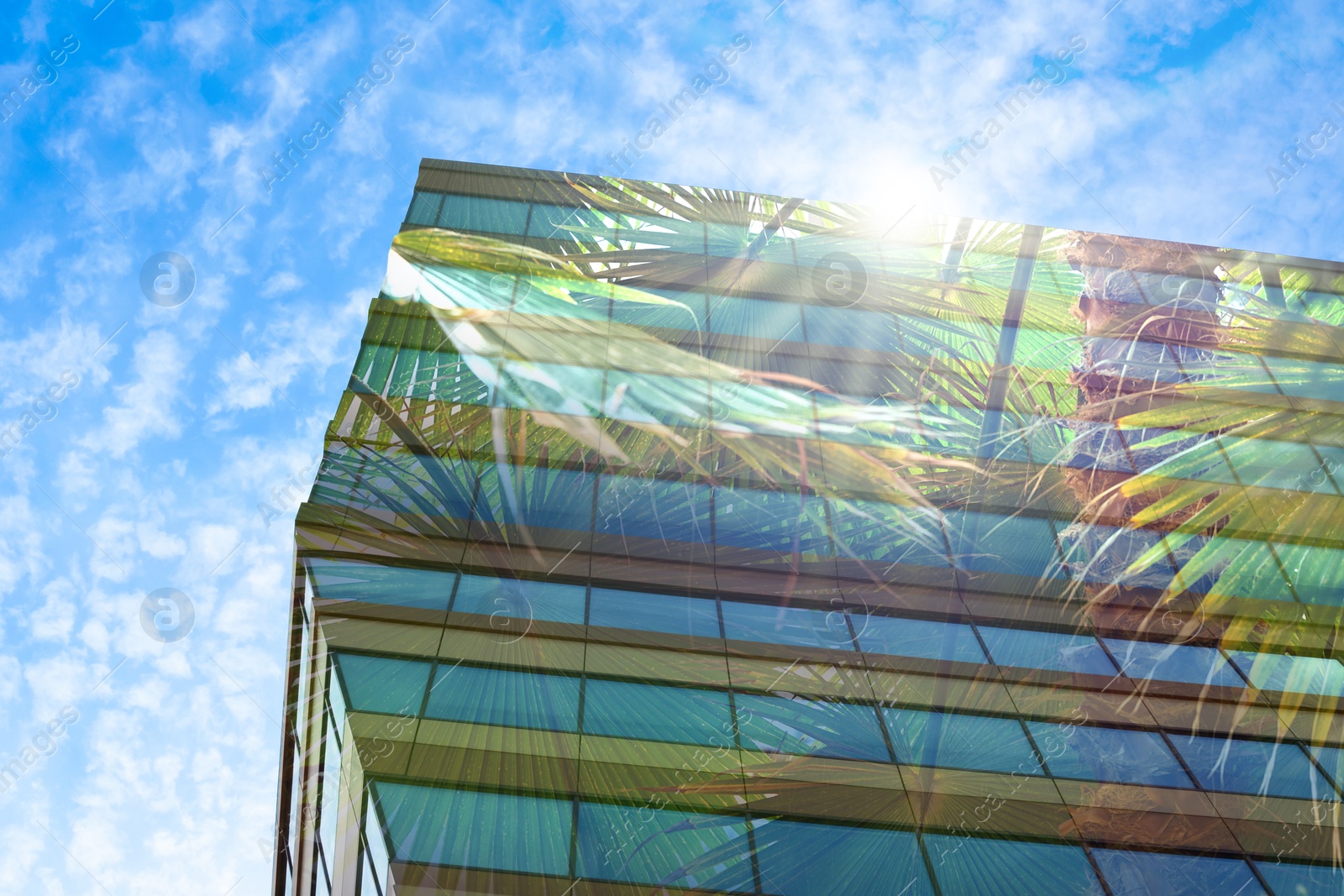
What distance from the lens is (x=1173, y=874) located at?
17.0ft

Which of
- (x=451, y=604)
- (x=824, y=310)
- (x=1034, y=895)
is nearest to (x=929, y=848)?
(x=1034, y=895)

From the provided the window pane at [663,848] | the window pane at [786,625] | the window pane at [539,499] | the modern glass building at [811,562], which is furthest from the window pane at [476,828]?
the window pane at [539,499]

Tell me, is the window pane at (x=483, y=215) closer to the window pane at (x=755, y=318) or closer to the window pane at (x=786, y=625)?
the window pane at (x=755, y=318)

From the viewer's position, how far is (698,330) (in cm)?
959

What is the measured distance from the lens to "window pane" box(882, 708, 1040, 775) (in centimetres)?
576

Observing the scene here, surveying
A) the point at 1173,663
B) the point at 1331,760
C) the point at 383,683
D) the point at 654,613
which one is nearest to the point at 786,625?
the point at 654,613

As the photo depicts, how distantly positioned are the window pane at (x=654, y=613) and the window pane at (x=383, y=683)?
1.37 metres

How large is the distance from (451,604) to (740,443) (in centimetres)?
323

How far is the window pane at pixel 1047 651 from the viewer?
6.73 meters

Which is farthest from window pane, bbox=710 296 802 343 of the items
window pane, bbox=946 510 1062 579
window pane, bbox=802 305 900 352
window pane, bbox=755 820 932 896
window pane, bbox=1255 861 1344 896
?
window pane, bbox=1255 861 1344 896

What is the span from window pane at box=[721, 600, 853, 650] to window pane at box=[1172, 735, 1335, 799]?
8.25 ft

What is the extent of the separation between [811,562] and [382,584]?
3602mm

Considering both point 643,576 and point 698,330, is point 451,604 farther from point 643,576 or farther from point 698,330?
point 698,330

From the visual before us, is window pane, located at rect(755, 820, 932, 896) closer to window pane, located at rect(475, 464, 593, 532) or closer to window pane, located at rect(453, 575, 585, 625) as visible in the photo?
window pane, located at rect(453, 575, 585, 625)
